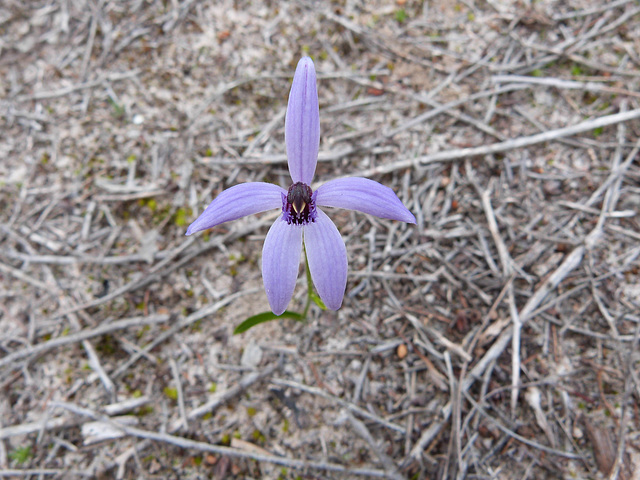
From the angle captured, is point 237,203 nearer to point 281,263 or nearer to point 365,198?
point 281,263

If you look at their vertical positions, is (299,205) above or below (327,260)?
above

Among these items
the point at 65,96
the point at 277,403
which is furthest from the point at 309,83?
the point at 65,96

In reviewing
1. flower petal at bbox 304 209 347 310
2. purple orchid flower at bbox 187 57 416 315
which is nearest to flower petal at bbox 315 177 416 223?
purple orchid flower at bbox 187 57 416 315

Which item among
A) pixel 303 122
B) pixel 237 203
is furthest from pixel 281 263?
pixel 303 122

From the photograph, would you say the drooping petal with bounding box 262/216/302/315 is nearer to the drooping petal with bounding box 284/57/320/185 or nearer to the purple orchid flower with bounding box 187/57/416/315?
the purple orchid flower with bounding box 187/57/416/315

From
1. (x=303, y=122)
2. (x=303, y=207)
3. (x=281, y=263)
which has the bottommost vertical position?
(x=281, y=263)
